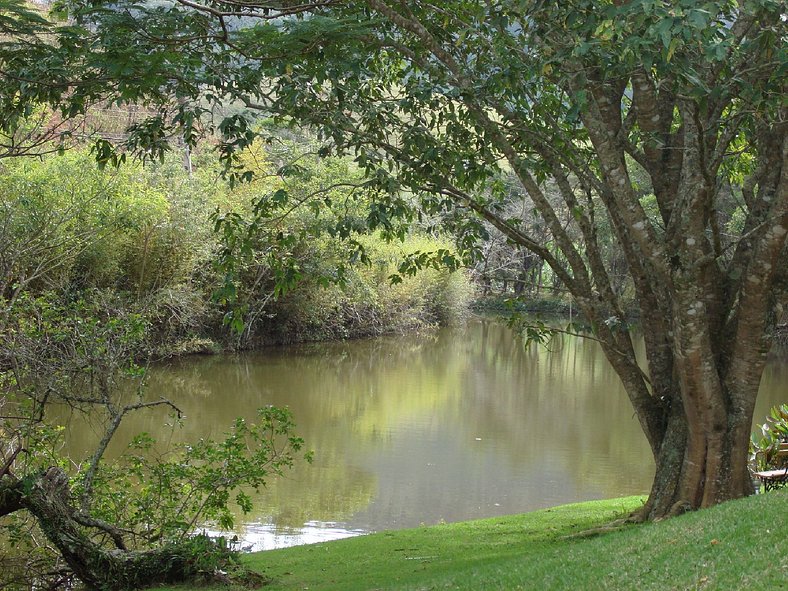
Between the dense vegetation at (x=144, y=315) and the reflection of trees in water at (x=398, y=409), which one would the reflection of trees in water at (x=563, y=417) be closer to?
the reflection of trees in water at (x=398, y=409)

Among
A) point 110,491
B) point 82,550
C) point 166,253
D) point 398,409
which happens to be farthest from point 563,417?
point 82,550

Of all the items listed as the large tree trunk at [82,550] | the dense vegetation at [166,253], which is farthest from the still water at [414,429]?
the large tree trunk at [82,550]

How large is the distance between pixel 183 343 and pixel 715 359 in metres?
22.1

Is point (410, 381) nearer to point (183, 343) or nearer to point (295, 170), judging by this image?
point (183, 343)

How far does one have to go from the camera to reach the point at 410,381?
89.4 feet

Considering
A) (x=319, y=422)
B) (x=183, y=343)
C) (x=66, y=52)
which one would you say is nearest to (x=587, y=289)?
(x=66, y=52)

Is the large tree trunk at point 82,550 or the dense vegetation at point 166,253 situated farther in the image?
the dense vegetation at point 166,253

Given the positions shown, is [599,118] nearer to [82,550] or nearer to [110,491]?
[82,550]

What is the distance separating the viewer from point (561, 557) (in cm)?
659

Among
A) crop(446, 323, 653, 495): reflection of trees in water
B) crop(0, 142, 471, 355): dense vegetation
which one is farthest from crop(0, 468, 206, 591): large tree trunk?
crop(446, 323, 653, 495): reflection of trees in water

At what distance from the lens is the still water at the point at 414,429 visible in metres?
13.6

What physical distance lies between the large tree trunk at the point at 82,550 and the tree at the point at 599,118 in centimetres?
277

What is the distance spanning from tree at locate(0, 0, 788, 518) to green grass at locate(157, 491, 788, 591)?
1179 millimetres

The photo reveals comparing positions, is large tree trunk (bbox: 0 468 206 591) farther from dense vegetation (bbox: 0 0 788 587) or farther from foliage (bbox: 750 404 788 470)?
foliage (bbox: 750 404 788 470)
